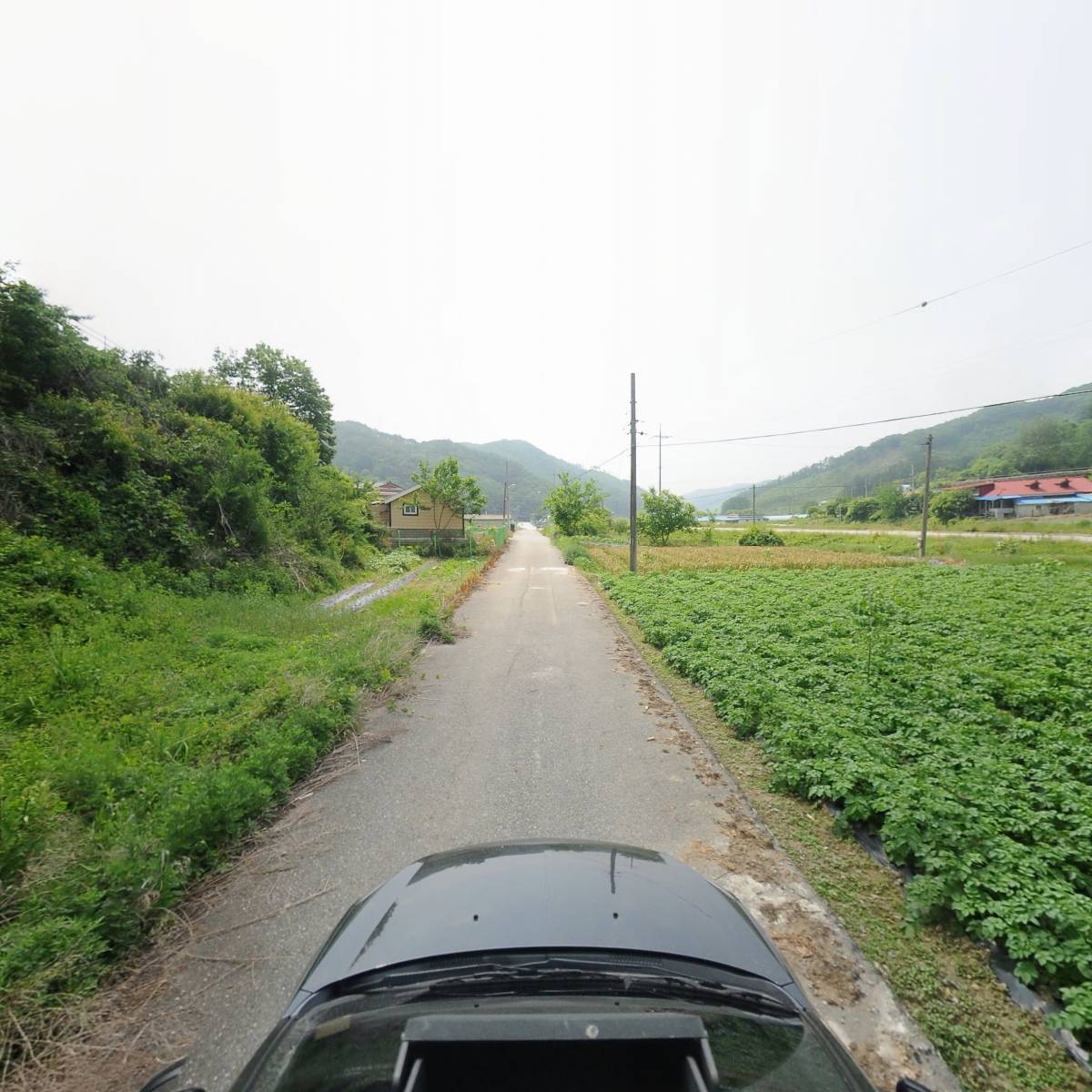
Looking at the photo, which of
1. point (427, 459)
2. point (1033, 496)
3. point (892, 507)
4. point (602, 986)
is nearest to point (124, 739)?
point (602, 986)

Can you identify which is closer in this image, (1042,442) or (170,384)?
(170,384)

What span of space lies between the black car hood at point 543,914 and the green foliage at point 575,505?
44.8m

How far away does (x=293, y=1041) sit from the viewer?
1397 mm

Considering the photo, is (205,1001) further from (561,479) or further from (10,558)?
(561,479)

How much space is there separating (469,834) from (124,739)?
3358mm

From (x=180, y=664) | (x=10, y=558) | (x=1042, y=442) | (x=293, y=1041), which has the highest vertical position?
(x=1042, y=442)

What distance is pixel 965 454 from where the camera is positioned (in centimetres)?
11806

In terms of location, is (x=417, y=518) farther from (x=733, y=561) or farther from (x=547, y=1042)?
(x=547, y=1042)

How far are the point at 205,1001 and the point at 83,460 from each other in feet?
35.1

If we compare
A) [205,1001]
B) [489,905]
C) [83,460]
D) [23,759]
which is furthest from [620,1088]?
[83,460]

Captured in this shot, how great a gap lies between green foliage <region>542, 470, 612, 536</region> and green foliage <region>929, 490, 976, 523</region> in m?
35.1

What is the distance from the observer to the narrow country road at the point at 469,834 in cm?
244

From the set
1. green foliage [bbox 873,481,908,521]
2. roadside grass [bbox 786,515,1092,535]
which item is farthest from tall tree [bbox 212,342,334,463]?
green foliage [bbox 873,481,908,521]

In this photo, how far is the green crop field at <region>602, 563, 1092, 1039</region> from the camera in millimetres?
2859
